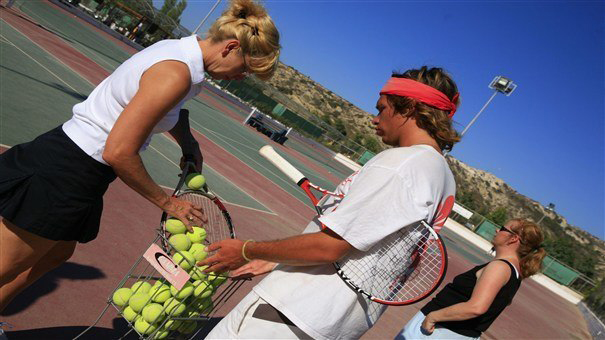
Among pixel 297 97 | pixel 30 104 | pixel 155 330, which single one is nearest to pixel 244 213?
pixel 30 104

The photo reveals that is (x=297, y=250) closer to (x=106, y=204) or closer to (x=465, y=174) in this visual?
(x=106, y=204)

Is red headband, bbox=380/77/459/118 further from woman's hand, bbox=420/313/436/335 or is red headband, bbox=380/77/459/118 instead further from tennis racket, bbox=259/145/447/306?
woman's hand, bbox=420/313/436/335

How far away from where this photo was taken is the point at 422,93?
2.02 m

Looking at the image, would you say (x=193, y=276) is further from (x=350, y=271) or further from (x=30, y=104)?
(x=30, y=104)

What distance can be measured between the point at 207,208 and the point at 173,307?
82 centimetres

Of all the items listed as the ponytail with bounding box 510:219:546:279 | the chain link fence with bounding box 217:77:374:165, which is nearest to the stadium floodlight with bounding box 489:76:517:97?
the chain link fence with bounding box 217:77:374:165

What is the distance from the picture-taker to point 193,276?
220 cm

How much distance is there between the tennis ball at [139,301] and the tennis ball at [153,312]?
0.11 feet

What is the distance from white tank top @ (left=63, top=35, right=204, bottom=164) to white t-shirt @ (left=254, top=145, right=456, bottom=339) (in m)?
0.89

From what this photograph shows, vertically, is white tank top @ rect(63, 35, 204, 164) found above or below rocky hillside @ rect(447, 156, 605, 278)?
below

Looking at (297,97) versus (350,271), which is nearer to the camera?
(350,271)

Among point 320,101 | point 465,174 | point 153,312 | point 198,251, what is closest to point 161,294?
point 153,312

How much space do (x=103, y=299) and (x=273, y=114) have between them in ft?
121

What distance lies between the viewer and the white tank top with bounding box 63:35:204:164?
2.06 m
